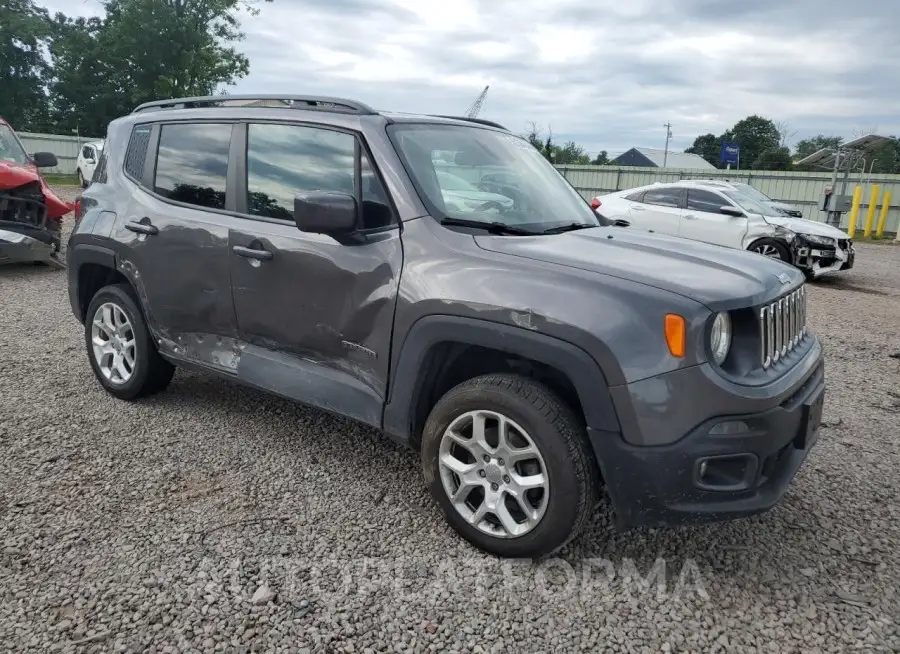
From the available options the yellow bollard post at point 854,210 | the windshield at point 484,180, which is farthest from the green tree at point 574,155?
the windshield at point 484,180

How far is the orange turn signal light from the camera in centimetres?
236

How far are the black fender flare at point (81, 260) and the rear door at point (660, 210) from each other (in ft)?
29.3

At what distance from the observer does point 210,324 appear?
148 inches

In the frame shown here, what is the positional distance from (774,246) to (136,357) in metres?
9.44

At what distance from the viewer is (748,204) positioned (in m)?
11.2

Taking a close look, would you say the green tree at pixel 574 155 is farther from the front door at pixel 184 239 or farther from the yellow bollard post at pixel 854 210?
the front door at pixel 184 239

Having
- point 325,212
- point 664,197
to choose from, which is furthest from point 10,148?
point 664,197

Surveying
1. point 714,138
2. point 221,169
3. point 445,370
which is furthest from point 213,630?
point 714,138

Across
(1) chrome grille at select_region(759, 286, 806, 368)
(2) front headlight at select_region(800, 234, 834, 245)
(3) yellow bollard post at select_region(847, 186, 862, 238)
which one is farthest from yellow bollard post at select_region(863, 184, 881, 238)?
(1) chrome grille at select_region(759, 286, 806, 368)

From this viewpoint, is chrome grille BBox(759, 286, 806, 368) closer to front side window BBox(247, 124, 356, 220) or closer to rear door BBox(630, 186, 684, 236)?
front side window BBox(247, 124, 356, 220)

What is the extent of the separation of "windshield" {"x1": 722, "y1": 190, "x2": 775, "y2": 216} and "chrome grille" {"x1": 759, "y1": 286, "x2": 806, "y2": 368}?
857 cm

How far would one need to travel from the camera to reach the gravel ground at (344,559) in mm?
2387

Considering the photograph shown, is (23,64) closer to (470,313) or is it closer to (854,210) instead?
(854,210)

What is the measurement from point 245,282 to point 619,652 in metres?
2.42
